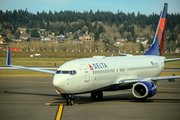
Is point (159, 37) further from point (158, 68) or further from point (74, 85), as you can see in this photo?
point (74, 85)

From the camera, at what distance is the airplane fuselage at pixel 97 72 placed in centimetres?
2600

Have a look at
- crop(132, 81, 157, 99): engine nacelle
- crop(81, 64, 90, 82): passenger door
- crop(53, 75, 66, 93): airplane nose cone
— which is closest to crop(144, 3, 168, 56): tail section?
crop(132, 81, 157, 99): engine nacelle

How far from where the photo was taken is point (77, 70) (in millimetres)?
26625

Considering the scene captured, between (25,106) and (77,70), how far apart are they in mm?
5865

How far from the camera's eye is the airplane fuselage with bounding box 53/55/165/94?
2600cm

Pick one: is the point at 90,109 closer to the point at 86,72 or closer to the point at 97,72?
the point at 86,72

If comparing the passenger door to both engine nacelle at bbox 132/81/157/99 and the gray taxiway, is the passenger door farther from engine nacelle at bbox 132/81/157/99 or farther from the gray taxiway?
engine nacelle at bbox 132/81/157/99

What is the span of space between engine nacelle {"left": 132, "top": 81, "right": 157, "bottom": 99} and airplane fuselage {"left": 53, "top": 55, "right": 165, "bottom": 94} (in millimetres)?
2161

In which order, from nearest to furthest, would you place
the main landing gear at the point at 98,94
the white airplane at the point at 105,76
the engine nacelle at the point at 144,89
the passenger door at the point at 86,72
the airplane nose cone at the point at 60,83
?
the airplane nose cone at the point at 60,83 < the white airplane at the point at 105,76 < the passenger door at the point at 86,72 < the engine nacelle at the point at 144,89 < the main landing gear at the point at 98,94

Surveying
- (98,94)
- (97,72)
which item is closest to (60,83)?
(97,72)

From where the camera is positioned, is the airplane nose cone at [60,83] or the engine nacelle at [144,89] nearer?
the airplane nose cone at [60,83]

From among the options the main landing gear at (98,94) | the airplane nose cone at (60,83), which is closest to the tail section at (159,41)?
the main landing gear at (98,94)

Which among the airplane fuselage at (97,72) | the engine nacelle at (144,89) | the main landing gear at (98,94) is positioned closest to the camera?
the airplane fuselage at (97,72)

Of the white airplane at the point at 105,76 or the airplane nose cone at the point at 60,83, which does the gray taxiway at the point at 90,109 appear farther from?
the airplane nose cone at the point at 60,83
